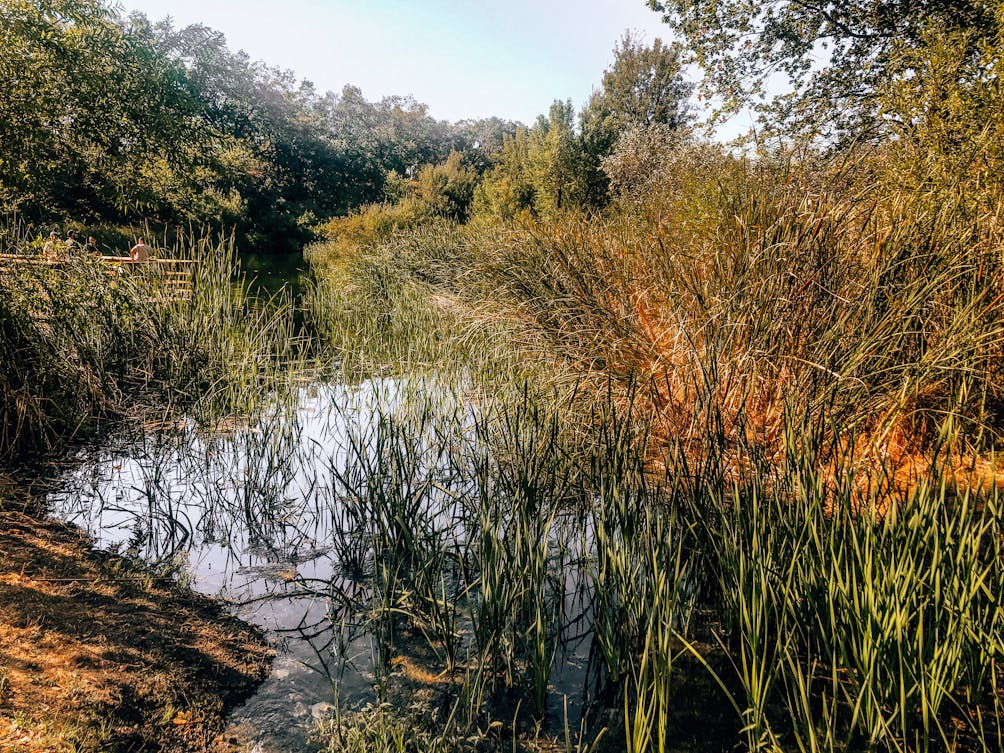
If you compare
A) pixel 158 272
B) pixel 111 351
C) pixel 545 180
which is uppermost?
pixel 545 180

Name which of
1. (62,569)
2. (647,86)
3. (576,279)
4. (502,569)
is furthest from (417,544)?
(647,86)

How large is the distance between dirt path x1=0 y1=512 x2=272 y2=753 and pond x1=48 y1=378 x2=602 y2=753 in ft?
0.36

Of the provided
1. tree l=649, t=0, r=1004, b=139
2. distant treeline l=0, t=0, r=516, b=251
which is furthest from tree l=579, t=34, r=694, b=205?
tree l=649, t=0, r=1004, b=139

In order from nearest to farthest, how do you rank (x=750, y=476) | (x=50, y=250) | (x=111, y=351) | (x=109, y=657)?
(x=109, y=657)
(x=750, y=476)
(x=50, y=250)
(x=111, y=351)

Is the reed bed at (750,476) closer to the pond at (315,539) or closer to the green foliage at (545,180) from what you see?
the pond at (315,539)

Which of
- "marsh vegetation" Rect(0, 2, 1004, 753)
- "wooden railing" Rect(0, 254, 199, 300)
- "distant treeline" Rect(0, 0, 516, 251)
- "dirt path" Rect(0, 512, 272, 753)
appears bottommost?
"dirt path" Rect(0, 512, 272, 753)

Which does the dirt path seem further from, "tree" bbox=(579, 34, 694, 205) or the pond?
"tree" bbox=(579, 34, 694, 205)

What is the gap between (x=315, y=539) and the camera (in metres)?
2.81

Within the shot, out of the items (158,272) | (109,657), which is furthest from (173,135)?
(109,657)

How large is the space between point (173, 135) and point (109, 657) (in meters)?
6.35

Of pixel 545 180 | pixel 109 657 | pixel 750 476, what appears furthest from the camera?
pixel 545 180

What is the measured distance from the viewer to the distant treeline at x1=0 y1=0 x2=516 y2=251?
406 centimetres

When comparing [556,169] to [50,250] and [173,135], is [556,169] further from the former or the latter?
[50,250]

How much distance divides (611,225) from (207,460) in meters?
4.29
